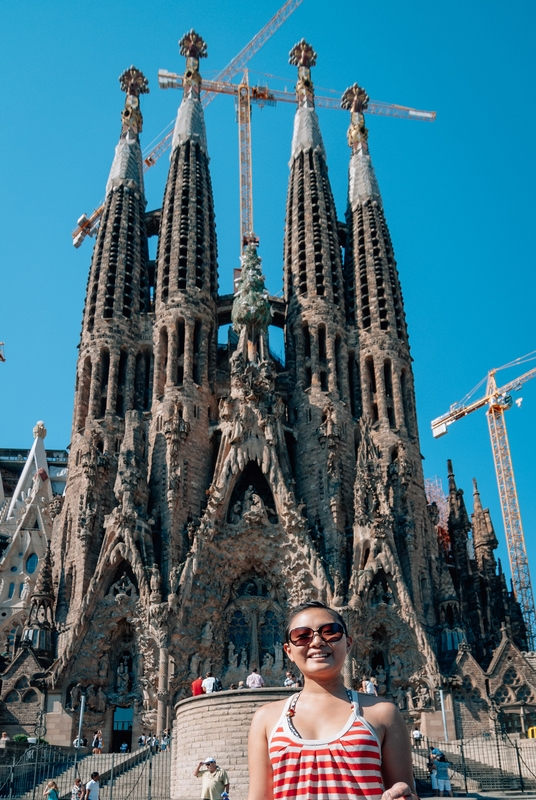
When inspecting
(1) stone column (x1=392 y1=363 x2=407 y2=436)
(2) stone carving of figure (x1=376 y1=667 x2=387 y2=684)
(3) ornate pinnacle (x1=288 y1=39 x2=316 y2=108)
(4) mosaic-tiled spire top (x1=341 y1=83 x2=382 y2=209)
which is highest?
(3) ornate pinnacle (x1=288 y1=39 x2=316 y2=108)

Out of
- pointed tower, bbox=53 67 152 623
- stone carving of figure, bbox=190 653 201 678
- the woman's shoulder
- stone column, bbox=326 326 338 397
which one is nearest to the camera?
the woman's shoulder

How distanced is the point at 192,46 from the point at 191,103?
489cm

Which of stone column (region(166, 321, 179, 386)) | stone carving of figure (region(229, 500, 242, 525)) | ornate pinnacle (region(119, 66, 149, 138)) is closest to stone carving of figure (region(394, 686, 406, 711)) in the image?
stone carving of figure (region(229, 500, 242, 525))

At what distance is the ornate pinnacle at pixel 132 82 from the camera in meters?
46.0

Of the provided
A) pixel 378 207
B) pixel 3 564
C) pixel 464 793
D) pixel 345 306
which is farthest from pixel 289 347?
pixel 464 793

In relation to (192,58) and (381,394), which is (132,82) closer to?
(192,58)

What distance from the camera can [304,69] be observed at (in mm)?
48875

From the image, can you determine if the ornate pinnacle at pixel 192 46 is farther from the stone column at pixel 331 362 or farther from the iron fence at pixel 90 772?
the iron fence at pixel 90 772

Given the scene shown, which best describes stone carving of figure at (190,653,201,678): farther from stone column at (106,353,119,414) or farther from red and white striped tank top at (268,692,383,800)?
red and white striped tank top at (268,692,383,800)

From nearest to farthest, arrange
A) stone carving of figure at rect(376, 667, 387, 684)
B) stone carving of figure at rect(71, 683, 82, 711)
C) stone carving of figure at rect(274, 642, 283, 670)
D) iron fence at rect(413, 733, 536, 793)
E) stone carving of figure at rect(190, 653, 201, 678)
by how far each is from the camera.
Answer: iron fence at rect(413, 733, 536, 793) < stone carving of figure at rect(71, 683, 82, 711) < stone carving of figure at rect(190, 653, 201, 678) < stone carving of figure at rect(376, 667, 387, 684) < stone carving of figure at rect(274, 642, 283, 670)

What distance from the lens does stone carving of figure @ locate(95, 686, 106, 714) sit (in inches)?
1119

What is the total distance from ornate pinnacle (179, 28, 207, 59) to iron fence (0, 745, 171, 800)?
3858 cm

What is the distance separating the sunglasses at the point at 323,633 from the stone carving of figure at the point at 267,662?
94.7ft

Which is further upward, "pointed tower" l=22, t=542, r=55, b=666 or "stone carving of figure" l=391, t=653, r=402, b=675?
"pointed tower" l=22, t=542, r=55, b=666
